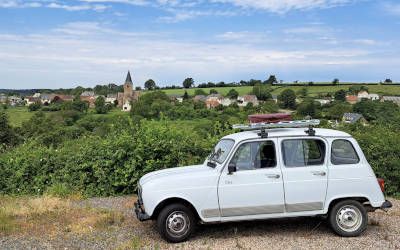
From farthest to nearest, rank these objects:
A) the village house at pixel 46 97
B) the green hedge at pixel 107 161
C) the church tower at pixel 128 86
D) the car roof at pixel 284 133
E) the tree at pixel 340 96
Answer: the church tower at pixel 128 86, the village house at pixel 46 97, the tree at pixel 340 96, the green hedge at pixel 107 161, the car roof at pixel 284 133

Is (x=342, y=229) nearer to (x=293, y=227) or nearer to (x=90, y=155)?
(x=293, y=227)

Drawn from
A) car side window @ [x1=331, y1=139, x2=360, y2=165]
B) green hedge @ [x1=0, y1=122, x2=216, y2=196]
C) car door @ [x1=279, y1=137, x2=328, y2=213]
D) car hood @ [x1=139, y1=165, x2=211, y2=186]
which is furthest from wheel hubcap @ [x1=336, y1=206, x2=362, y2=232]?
green hedge @ [x1=0, y1=122, x2=216, y2=196]

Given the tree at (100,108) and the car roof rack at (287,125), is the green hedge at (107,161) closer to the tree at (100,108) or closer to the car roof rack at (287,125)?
the car roof rack at (287,125)

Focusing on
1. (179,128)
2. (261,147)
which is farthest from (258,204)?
(179,128)

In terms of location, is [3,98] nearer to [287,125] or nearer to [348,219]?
[287,125]

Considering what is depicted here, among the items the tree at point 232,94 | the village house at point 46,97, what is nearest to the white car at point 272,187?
the tree at point 232,94

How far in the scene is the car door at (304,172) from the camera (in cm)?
741

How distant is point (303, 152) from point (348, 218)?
1350 millimetres

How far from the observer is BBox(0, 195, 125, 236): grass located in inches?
323

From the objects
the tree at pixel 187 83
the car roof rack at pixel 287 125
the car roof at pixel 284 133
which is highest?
the tree at pixel 187 83

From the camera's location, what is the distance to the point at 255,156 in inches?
297

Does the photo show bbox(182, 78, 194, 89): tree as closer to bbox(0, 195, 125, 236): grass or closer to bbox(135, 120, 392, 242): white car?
bbox(0, 195, 125, 236): grass

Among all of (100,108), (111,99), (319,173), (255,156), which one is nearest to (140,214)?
(255,156)

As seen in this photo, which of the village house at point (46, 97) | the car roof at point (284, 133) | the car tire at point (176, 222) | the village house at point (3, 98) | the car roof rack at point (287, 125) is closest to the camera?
the car tire at point (176, 222)
